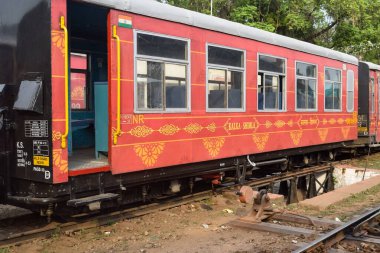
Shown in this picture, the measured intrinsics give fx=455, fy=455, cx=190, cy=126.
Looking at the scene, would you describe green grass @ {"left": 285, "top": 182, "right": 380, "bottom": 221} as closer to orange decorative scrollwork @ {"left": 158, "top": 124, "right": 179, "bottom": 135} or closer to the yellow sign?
orange decorative scrollwork @ {"left": 158, "top": 124, "right": 179, "bottom": 135}

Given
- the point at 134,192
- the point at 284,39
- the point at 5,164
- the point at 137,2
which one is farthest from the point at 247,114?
the point at 5,164

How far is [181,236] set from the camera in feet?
19.7

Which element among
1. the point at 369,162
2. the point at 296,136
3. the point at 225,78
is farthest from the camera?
the point at 369,162

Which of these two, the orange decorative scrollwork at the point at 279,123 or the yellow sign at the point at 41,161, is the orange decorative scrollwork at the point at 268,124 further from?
the yellow sign at the point at 41,161

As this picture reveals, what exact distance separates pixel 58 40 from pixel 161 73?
5.94ft

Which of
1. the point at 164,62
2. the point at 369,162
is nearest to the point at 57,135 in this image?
the point at 164,62

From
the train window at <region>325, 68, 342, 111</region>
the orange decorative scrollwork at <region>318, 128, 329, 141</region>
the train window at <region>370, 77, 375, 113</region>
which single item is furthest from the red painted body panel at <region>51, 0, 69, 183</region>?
the train window at <region>370, 77, 375, 113</region>

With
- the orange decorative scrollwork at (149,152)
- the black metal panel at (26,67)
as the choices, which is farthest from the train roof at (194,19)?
the orange decorative scrollwork at (149,152)

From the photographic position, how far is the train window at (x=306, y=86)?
34.6ft

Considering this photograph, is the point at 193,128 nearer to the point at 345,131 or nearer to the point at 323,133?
the point at 323,133

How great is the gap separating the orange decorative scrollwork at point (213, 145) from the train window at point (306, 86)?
3.20 metres

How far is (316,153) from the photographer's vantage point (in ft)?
41.8

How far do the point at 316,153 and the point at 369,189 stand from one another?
3.66 m

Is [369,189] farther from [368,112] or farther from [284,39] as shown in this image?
[368,112]
